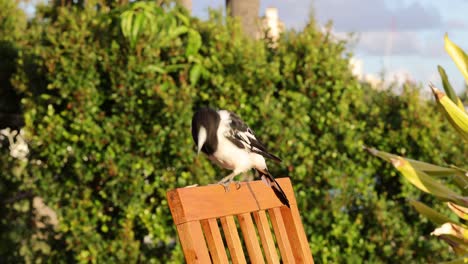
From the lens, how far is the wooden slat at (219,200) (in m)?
2.23

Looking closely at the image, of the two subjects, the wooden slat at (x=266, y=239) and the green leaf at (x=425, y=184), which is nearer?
the wooden slat at (x=266, y=239)

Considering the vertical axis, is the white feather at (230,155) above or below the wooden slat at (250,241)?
above

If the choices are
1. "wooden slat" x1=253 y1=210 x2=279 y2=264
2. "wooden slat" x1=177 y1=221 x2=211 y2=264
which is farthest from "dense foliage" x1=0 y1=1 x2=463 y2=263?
Answer: "wooden slat" x1=177 y1=221 x2=211 y2=264

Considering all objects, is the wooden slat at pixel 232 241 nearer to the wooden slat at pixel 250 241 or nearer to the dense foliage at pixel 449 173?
the wooden slat at pixel 250 241

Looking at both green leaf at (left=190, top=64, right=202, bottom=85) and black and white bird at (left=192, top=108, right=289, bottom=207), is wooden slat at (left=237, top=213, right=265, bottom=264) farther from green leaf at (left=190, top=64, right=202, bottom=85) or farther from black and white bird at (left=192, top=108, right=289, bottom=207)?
green leaf at (left=190, top=64, right=202, bottom=85)

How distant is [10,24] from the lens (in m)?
6.38

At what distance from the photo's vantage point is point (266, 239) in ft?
8.51

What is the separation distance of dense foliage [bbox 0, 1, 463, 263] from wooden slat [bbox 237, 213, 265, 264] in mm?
2732

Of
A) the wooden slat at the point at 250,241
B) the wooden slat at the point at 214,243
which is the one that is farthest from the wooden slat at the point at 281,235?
the wooden slat at the point at 214,243

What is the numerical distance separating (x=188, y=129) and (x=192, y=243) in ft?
10.2

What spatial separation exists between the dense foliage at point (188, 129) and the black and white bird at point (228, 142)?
5.86 ft

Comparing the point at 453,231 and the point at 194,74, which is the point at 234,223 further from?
the point at 194,74

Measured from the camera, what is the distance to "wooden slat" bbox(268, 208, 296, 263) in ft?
8.87

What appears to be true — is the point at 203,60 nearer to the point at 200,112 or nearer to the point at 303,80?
the point at 303,80
